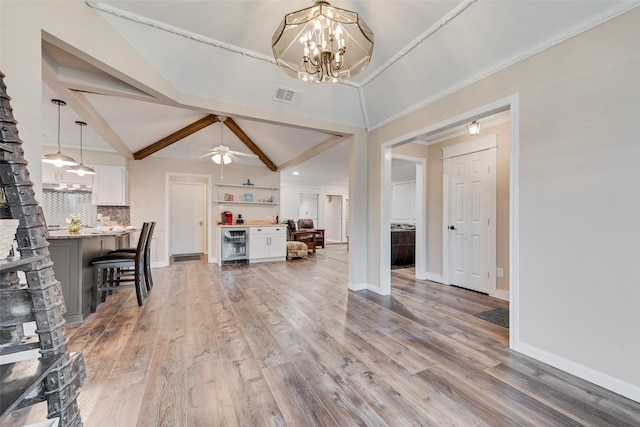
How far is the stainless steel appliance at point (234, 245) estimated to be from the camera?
571cm

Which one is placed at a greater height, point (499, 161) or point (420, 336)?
point (499, 161)

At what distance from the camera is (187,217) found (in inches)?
283

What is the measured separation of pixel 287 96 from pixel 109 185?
13.8ft

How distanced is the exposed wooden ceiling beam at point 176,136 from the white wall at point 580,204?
451 centimetres

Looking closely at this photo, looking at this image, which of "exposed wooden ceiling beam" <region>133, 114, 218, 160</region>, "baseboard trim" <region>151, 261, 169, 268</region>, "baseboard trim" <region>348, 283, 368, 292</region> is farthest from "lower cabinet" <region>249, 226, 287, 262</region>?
"baseboard trim" <region>348, 283, 368, 292</region>

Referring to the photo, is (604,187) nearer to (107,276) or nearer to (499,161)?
(499,161)

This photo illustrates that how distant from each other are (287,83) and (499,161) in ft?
10.2

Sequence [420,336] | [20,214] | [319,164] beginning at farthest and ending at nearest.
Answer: [319,164], [420,336], [20,214]

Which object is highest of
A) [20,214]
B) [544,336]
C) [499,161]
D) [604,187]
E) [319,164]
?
[319,164]

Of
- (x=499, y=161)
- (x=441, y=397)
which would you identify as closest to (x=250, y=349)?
(x=441, y=397)

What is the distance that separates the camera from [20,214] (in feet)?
3.26

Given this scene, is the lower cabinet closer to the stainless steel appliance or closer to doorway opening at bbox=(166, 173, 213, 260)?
the stainless steel appliance

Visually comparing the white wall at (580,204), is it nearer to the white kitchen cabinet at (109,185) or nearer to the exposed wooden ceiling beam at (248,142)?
the exposed wooden ceiling beam at (248,142)

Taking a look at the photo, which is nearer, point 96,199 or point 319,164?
point 96,199
